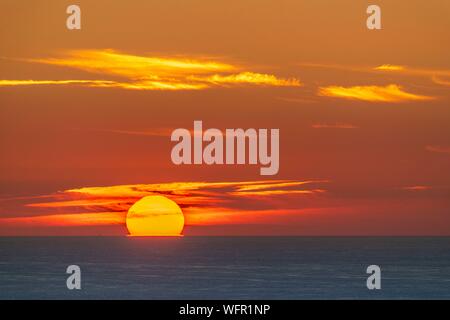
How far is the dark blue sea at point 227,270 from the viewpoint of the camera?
74125 mm

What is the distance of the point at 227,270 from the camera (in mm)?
90312

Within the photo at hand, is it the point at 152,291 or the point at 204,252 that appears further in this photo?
the point at 204,252

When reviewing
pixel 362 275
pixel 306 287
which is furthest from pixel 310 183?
pixel 362 275

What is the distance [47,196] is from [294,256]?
156 feet

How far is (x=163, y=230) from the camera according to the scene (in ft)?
312

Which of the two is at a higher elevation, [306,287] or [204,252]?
[204,252]

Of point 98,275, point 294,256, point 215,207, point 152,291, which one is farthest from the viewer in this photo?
point 294,256

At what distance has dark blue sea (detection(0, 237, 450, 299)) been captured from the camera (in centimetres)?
7412

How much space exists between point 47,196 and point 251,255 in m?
46.8
